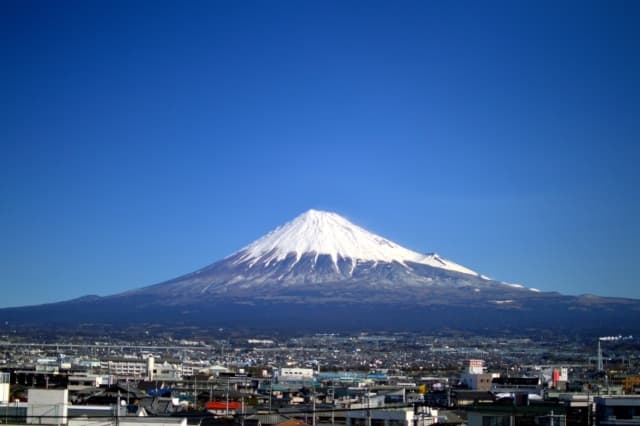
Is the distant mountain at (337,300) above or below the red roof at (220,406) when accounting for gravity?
above

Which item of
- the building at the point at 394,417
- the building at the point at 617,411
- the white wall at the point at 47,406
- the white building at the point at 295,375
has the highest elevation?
the white wall at the point at 47,406

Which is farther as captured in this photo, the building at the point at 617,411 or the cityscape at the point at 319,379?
the cityscape at the point at 319,379

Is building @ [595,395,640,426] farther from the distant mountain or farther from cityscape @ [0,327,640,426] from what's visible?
the distant mountain

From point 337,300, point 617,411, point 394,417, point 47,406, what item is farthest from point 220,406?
point 337,300

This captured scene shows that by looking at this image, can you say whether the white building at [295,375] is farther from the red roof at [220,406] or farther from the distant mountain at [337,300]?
the distant mountain at [337,300]

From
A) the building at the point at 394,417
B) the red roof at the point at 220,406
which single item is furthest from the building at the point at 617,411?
the red roof at the point at 220,406

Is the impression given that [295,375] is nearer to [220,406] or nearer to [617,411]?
[220,406]

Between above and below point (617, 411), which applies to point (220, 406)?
below

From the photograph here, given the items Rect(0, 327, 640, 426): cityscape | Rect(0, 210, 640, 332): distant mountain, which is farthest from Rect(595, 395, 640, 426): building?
Rect(0, 210, 640, 332): distant mountain

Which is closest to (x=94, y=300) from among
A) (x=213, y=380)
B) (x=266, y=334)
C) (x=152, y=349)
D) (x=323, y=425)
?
(x=266, y=334)
